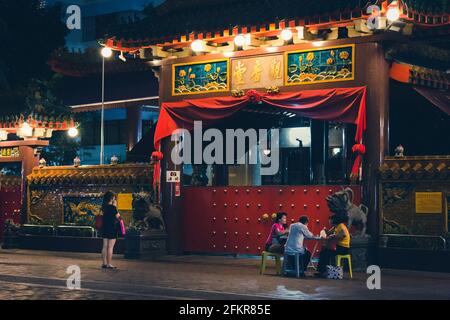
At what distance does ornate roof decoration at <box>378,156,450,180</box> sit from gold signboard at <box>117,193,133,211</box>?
8017 mm

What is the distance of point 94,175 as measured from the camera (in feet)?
87.1

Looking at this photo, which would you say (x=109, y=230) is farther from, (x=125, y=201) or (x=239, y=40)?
(x=239, y=40)

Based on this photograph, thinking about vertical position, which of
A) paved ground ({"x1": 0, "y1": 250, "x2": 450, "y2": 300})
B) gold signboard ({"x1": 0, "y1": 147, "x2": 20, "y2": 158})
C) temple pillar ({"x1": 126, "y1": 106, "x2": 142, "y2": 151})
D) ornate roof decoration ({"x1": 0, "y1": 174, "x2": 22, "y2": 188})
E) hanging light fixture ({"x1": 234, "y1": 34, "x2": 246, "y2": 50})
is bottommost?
paved ground ({"x1": 0, "y1": 250, "x2": 450, "y2": 300})

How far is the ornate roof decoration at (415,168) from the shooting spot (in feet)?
65.1

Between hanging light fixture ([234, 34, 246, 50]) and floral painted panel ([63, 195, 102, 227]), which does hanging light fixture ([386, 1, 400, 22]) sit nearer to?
hanging light fixture ([234, 34, 246, 50])

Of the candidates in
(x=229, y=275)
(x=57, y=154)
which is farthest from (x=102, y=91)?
(x=229, y=275)

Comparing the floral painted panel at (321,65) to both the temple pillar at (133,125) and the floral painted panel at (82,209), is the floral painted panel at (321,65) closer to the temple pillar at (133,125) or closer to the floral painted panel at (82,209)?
the floral painted panel at (82,209)

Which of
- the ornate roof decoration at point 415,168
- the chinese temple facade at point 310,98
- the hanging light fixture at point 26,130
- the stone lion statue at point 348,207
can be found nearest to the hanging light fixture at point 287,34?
the chinese temple facade at point 310,98

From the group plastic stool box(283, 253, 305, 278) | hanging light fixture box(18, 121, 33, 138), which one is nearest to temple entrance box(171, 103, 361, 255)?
plastic stool box(283, 253, 305, 278)

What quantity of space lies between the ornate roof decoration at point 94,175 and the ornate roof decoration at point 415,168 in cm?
742

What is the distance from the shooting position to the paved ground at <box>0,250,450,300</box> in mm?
15117

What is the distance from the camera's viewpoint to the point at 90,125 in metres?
44.8

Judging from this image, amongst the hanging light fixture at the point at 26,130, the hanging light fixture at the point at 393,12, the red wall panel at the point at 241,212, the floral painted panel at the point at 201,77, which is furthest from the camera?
the hanging light fixture at the point at 26,130

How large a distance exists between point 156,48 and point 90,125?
69.4ft
